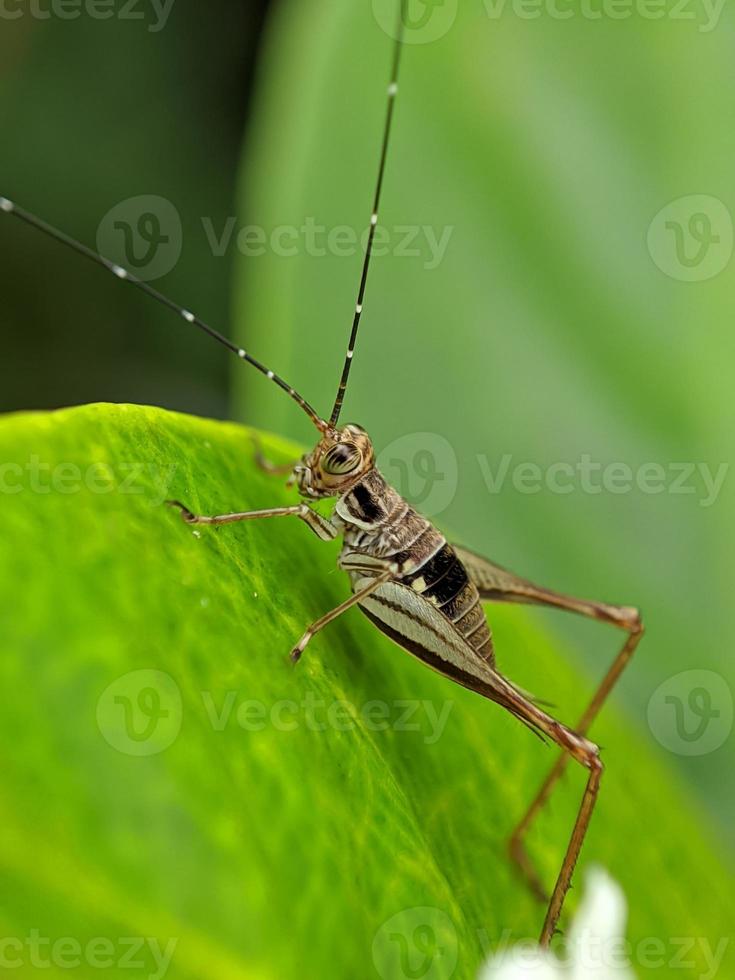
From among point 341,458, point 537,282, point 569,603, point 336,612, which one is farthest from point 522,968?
point 537,282

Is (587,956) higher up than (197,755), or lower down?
lower down

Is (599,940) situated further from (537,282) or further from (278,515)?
Answer: (537,282)

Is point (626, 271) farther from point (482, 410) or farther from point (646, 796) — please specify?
point (646, 796)

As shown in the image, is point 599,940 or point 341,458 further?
point 341,458

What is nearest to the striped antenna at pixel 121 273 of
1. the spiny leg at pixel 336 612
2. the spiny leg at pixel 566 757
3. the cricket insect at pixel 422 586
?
the cricket insect at pixel 422 586

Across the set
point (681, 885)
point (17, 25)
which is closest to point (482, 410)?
point (681, 885)

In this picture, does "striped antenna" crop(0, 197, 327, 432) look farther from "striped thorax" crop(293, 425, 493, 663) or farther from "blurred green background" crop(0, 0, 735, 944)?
"blurred green background" crop(0, 0, 735, 944)
